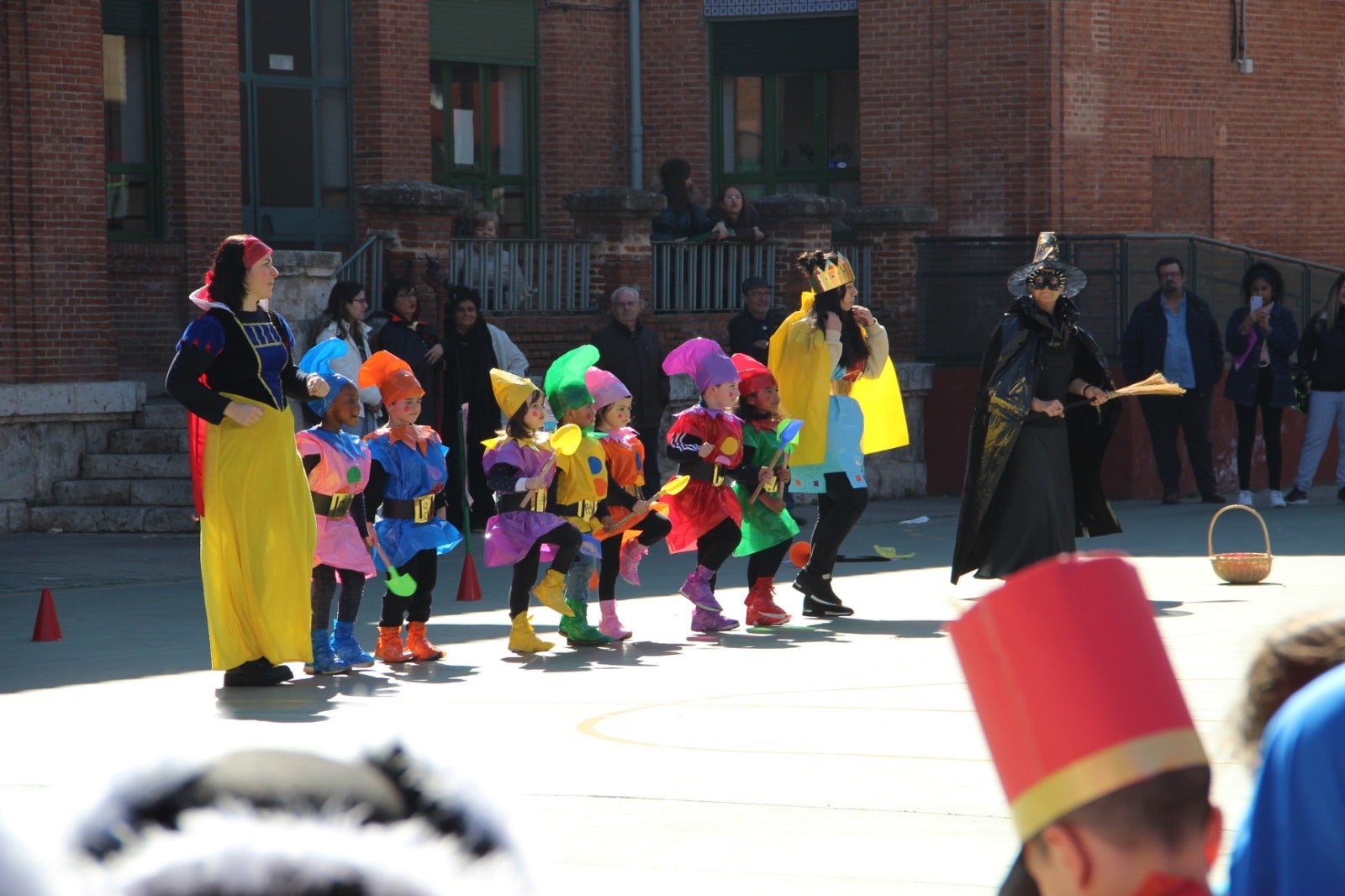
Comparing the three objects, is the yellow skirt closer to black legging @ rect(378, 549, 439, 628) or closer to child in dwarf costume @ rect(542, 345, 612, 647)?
black legging @ rect(378, 549, 439, 628)

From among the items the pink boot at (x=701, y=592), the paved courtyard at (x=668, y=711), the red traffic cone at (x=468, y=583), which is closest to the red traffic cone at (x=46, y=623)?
the paved courtyard at (x=668, y=711)

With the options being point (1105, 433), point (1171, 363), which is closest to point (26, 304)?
point (1105, 433)

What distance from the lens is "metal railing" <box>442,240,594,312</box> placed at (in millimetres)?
18703

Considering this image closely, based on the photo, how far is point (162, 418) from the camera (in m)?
17.2

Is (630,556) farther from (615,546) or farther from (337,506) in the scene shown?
(337,506)

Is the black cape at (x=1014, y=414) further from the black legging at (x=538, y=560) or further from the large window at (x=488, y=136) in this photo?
the large window at (x=488, y=136)

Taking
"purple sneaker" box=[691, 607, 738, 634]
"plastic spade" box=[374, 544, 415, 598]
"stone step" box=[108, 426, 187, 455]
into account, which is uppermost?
"stone step" box=[108, 426, 187, 455]

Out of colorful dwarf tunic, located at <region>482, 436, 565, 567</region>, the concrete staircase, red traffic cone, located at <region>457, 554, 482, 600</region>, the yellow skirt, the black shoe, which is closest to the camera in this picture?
the yellow skirt

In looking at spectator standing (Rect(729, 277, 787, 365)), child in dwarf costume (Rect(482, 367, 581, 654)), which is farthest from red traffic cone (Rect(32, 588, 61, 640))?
spectator standing (Rect(729, 277, 787, 365))

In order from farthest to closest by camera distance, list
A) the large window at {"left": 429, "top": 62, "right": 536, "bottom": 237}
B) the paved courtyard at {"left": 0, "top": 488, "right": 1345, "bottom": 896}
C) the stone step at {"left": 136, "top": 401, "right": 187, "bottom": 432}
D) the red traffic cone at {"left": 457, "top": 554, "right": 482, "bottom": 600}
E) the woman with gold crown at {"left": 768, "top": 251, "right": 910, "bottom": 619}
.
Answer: the large window at {"left": 429, "top": 62, "right": 536, "bottom": 237}, the stone step at {"left": 136, "top": 401, "right": 187, "bottom": 432}, the red traffic cone at {"left": 457, "top": 554, "right": 482, "bottom": 600}, the woman with gold crown at {"left": 768, "top": 251, "right": 910, "bottom": 619}, the paved courtyard at {"left": 0, "top": 488, "right": 1345, "bottom": 896}

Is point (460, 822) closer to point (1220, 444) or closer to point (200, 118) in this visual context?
point (200, 118)

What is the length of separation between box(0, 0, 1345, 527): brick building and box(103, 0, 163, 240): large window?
0.02 meters

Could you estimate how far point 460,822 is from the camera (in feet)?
4.82

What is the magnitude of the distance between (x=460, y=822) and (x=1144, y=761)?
3.02ft
